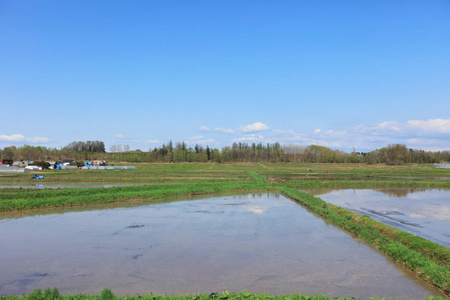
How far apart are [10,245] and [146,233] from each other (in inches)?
233

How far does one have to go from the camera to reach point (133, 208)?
76.8ft

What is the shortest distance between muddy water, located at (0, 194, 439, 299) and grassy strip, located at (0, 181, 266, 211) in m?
3.66

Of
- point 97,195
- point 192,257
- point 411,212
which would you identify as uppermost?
point 97,195

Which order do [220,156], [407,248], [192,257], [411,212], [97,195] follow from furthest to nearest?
[220,156]
[97,195]
[411,212]
[407,248]
[192,257]

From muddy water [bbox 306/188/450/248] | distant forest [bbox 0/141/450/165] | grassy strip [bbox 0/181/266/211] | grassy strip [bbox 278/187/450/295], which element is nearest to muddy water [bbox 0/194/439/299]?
grassy strip [bbox 278/187/450/295]

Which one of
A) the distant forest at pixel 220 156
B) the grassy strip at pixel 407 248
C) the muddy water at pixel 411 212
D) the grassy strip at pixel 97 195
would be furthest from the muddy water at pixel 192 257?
the distant forest at pixel 220 156

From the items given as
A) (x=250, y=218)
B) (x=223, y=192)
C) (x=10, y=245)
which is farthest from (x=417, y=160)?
(x=10, y=245)

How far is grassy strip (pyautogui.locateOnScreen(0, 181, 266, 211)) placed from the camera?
73.6ft

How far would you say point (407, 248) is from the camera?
12.6 meters

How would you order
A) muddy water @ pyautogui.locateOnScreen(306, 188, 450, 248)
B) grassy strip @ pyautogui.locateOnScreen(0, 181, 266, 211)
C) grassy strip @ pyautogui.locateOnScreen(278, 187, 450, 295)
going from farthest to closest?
grassy strip @ pyautogui.locateOnScreen(0, 181, 266, 211)
muddy water @ pyautogui.locateOnScreen(306, 188, 450, 248)
grassy strip @ pyautogui.locateOnScreen(278, 187, 450, 295)

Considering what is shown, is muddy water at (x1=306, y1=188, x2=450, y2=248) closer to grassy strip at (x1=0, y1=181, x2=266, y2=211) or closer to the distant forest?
grassy strip at (x1=0, y1=181, x2=266, y2=211)

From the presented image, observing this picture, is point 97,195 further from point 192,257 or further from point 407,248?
point 407,248

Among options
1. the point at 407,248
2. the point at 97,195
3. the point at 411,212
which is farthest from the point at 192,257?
A: the point at 411,212

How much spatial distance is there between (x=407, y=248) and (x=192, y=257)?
885 centimetres
